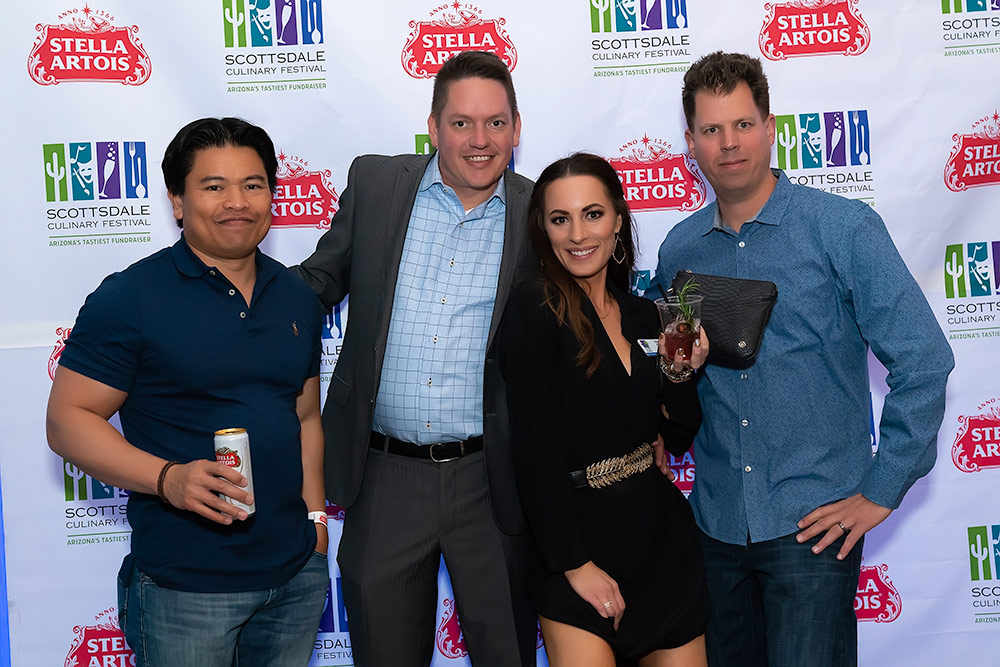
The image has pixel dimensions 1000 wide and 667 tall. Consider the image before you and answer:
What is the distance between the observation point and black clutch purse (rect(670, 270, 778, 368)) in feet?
7.01

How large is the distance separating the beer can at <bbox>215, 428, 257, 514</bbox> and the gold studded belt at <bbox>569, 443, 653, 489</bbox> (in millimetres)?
763

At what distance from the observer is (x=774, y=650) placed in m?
2.15

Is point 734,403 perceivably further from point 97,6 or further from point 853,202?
point 97,6

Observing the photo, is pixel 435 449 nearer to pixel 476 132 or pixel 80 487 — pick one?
pixel 476 132

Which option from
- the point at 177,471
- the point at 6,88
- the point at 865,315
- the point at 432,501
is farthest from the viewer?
the point at 6,88

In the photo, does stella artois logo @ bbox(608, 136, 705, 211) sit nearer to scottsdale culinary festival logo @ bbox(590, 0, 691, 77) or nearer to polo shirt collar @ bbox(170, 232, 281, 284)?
scottsdale culinary festival logo @ bbox(590, 0, 691, 77)

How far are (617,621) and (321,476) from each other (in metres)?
0.85

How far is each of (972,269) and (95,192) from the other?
3344 mm

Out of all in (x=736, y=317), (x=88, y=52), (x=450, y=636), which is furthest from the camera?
(x=450, y=636)

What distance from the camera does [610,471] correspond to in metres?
2.04

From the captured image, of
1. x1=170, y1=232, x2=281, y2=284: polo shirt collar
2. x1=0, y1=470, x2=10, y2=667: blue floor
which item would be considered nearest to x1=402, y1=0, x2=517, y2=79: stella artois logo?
x1=170, y1=232, x2=281, y2=284: polo shirt collar

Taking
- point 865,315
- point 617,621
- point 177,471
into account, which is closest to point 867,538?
point 865,315

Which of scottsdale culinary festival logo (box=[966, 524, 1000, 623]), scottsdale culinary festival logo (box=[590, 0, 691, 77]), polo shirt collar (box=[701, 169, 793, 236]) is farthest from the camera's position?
scottsdale culinary festival logo (box=[966, 524, 1000, 623])

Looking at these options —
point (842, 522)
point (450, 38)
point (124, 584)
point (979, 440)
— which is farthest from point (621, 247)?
point (979, 440)
